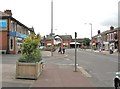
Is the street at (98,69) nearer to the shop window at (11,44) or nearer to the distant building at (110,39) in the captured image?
the shop window at (11,44)


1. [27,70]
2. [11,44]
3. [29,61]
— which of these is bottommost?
[27,70]

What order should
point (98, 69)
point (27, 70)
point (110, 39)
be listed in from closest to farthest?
1. point (27, 70)
2. point (98, 69)
3. point (110, 39)

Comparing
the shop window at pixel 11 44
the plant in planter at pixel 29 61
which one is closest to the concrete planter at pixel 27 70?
the plant in planter at pixel 29 61

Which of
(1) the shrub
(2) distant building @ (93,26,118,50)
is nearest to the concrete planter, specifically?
(1) the shrub

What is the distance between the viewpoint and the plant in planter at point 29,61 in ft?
43.1

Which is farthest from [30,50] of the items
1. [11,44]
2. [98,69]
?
[11,44]

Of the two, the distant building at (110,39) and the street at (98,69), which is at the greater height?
the distant building at (110,39)

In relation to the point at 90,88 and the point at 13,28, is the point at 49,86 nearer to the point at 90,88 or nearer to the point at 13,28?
the point at 90,88

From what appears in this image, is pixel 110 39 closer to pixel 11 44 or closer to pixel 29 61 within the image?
pixel 11 44

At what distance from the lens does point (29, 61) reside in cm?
1361

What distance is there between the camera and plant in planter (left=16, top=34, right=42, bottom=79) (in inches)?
518

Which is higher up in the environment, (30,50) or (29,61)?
(30,50)

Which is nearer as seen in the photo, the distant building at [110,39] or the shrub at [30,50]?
the shrub at [30,50]

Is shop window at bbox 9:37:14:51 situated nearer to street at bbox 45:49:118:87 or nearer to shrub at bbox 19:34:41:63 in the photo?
street at bbox 45:49:118:87
